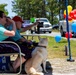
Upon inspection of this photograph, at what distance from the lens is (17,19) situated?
6375 millimetres

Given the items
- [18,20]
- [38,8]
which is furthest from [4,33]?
[38,8]

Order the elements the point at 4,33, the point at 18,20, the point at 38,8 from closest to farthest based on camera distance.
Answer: the point at 4,33, the point at 18,20, the point at 38,8

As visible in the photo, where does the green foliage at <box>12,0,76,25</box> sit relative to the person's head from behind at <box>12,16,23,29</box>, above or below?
below

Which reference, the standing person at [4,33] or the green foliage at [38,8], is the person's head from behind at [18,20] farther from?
the green foliage at [38,8]

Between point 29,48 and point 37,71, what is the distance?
0.49m

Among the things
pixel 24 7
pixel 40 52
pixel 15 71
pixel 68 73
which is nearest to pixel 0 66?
pixel 15 71

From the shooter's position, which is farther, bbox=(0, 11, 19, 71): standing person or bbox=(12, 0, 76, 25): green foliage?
bbox=(12, 0, 76, 25): green foliage

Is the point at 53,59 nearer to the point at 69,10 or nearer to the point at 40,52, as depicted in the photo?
the point at 69,10

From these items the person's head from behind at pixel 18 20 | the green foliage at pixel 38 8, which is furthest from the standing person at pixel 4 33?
the green foliage at pixel 38 8

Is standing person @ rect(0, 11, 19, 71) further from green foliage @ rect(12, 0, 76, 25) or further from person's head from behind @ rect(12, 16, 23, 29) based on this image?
green foliage @ rect(12, 0, 76, 25)

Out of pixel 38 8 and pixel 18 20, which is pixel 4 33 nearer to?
pixel 18 20

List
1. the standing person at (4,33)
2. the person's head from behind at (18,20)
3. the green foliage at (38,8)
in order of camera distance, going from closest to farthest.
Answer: the standing person at (4,33)
the person's head from behind at (18,20)
the green foliage at (38,8)

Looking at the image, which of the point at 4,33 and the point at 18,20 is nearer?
the point at 4,33

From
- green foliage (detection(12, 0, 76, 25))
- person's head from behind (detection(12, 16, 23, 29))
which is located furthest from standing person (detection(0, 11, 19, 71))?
green foliage (detection(12, 0, 76, 25))
